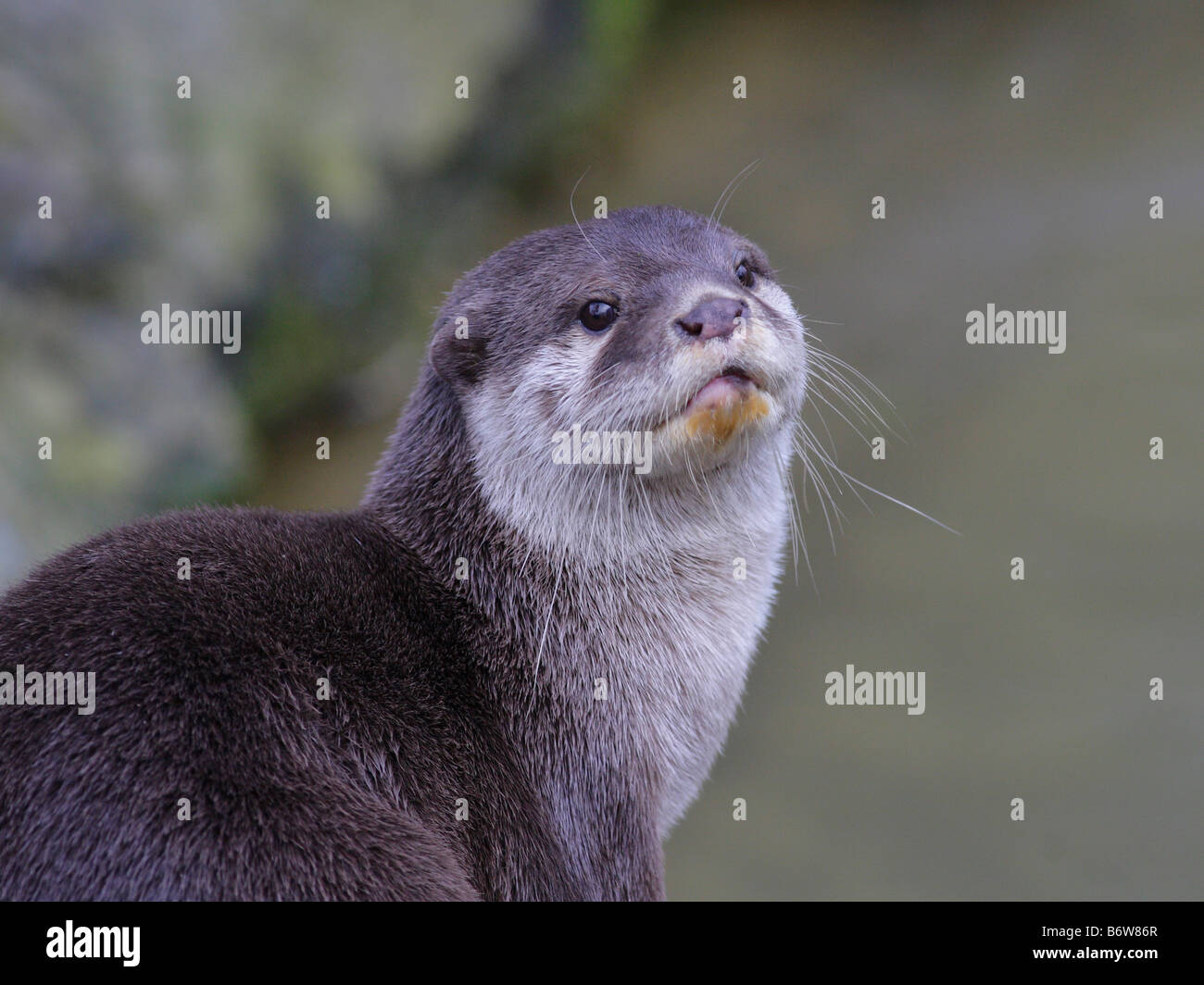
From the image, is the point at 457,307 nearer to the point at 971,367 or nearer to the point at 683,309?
the point at 683,309

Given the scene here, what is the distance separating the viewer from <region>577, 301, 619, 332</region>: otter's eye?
10.3 feet

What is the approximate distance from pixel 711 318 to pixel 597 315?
330 mm

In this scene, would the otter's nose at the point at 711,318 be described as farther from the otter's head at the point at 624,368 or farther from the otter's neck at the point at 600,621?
the otter's neck at the point at 600,621

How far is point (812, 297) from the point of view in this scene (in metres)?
9.21

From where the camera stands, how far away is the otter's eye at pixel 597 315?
3127mm

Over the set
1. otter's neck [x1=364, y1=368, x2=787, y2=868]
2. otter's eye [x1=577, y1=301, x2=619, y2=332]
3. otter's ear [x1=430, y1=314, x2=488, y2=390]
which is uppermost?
otter's eye [x1=577, y1=301, x2=619, y2=332]

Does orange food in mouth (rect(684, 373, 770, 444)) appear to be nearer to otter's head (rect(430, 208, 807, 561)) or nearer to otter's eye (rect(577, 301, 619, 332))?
Result: otter's head (rect(430, 208, 807, 561))

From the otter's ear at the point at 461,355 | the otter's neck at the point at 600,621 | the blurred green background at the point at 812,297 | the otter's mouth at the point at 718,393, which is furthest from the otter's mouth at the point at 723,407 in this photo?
the blurred green background at the point at 812,297

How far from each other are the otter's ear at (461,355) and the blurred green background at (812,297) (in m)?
2.60

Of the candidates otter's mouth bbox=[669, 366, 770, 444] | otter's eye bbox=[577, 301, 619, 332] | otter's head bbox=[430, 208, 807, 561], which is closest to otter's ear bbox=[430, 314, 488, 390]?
otter's head bbox=[430, 208, 807, 561]

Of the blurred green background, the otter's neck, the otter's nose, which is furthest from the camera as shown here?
the blurred green background

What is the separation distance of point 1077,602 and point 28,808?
6406 millimetres

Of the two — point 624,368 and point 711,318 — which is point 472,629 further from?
point 711,318

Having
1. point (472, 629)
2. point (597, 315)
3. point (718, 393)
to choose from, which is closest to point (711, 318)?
point (718, 393)
